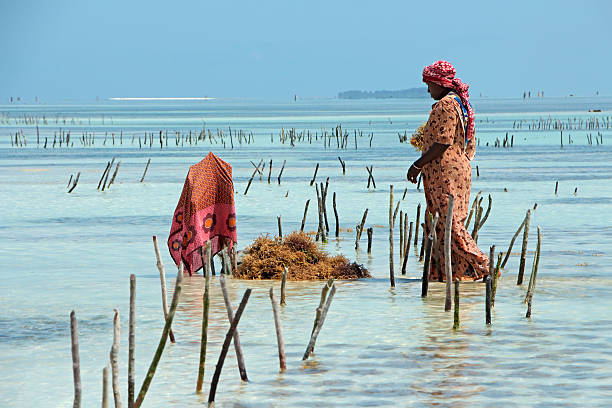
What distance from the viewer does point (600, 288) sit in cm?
893

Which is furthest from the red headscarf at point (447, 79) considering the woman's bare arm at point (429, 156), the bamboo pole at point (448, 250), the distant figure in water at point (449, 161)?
the bamboo pole at point (448, 250)

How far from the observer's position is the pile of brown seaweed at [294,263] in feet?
31.8

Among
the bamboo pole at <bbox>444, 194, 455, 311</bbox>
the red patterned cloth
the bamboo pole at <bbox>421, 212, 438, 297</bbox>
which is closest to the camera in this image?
the bamboo pole at <bbox>444, 194, 455, 311</bbox>

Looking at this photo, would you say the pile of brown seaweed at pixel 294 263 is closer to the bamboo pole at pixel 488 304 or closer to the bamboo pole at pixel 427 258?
the bamboo pole at pixel 427 258

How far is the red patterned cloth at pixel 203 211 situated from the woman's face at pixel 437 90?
6.54ft

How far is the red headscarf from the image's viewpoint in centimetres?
857

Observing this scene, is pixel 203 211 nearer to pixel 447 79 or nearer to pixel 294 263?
pixel 294 263

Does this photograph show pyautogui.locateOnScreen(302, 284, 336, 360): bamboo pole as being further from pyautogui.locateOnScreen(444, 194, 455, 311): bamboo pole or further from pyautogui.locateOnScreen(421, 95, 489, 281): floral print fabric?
pyautogui.locateOnScreen(421, 95, 489, 281): floral print fabric

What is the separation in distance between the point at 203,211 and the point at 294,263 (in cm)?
98

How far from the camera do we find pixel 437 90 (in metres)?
8.66

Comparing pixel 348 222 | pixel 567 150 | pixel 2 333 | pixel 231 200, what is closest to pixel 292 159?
pixel 567 150

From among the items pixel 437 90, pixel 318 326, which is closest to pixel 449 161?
pixel 437 90

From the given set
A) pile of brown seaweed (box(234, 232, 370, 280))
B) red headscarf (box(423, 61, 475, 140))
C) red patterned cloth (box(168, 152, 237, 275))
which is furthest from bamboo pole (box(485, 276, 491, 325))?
red patterned cloth (box(168, 152, 237, 275))

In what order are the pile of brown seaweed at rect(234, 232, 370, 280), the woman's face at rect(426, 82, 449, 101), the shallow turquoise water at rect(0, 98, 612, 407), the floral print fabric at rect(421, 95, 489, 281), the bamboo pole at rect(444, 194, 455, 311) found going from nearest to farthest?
the shallow turquoise water at rect(0, 98, 612, 407), the bamboo pole at rect(444, 194, 455, 311), the floral print fabric at rect(421, 95, 489, 281), the woman's face at rect(426, 82, 449, 101), the pile of brown seaweed at rect(234, 232, 370, 280)
